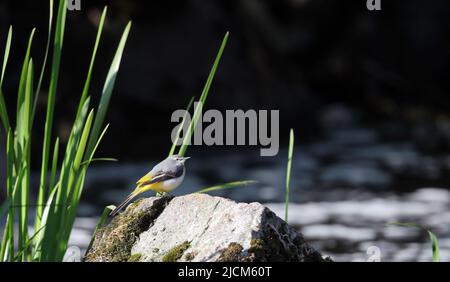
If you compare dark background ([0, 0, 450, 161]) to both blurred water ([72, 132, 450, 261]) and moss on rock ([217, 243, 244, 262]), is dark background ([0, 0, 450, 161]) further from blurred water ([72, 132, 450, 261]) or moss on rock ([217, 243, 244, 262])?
moss on rock ([217, 243, 244, 262])

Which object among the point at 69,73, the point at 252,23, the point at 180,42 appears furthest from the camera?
the point at 252,23

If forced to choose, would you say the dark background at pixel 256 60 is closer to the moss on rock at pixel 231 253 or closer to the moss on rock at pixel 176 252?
the moss on rock at pixel 176 252

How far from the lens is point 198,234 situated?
1889mm

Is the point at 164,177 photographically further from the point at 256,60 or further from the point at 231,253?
the point at 256,60

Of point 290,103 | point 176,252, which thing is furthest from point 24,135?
point 290,103

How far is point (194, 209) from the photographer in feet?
6.47

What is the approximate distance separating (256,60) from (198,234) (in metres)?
6.38

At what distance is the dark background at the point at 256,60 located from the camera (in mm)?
7328

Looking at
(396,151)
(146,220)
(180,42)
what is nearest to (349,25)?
(396,151)

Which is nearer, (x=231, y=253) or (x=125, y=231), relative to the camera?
(x=231, y=253)

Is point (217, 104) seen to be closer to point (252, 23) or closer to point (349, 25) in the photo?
point (252, 23)

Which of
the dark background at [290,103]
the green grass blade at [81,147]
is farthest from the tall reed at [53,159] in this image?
the dark background at [290,103]

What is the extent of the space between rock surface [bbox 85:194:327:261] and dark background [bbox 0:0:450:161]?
5218 mm

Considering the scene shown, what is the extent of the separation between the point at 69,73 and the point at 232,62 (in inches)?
65.1
